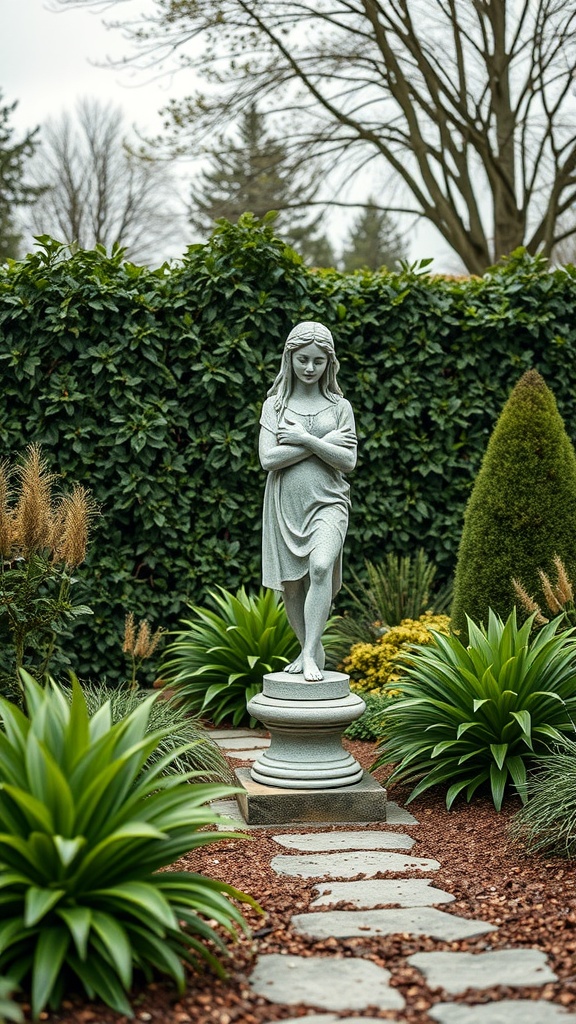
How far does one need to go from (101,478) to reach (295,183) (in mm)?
9698

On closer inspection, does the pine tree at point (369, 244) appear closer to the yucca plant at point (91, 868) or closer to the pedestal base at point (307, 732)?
the pedestal base at point (307, 732)

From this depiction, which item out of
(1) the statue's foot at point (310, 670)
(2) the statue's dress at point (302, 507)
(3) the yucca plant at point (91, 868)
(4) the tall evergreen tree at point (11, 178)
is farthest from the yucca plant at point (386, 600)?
(4) the tall evergreen tree at point (11, 178)

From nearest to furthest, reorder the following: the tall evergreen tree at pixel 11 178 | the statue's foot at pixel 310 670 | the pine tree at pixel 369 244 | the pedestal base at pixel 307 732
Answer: the pedestal base at pixel 307 732, the statue's foot at pixel 310 670, the tall evergreen tree at pixel 11 178, the pine tree at pixel 369 244

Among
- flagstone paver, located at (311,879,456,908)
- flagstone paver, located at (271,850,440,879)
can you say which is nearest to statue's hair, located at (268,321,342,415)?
flagstone paver, located at (271,850,440,879)

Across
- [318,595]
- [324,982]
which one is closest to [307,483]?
[318,595]

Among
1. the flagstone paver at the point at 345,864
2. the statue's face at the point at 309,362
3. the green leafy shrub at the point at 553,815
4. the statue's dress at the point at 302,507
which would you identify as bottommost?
the flagstone paver at the point at 345,864

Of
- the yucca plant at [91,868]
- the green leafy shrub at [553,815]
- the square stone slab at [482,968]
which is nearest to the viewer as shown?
the yucca plant at [91,868]

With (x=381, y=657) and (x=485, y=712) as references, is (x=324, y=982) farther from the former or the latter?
(x=381, y=657)

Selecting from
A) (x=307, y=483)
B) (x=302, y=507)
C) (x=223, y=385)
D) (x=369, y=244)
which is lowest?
(x=302, y=507)

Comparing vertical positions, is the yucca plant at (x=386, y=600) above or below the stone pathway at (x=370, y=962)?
above

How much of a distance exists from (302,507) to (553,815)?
2027 millimetres

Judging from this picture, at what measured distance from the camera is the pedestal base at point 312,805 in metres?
5.06

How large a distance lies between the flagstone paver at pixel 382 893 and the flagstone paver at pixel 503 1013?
0.97 meters

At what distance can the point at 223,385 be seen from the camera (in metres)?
8.10
